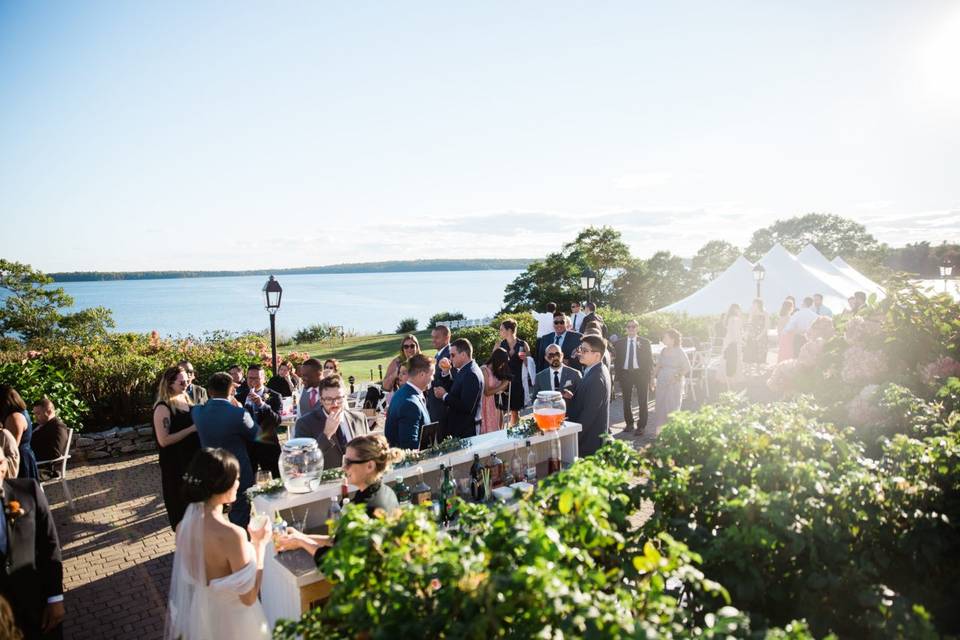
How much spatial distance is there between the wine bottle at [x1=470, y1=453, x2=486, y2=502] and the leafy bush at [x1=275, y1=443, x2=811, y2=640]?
238 centimetres

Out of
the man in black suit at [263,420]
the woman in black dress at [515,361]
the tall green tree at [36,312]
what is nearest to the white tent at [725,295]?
the woman in black dress at [515,361]

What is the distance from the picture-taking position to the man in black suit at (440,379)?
22.6ft

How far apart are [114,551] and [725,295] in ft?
63.0

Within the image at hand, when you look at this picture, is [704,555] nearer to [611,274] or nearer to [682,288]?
[611,274]

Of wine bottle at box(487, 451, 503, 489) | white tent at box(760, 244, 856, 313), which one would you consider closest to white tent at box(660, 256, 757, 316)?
white tent at box(760, 244, 856, 313)

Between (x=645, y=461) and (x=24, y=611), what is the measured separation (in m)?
3.60

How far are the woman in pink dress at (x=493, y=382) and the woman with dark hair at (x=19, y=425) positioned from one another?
5.15 metres

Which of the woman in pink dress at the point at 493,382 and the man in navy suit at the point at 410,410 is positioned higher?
the man in navy suit at the point at 410,410

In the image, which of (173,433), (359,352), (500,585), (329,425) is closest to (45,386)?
(173,433)

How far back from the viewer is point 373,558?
6.00 ft

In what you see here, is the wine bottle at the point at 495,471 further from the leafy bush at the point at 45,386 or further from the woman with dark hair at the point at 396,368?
the leafy bush at the point at 45,386

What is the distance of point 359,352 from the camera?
24453 millimetres

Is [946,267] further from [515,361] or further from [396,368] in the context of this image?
[396,368]

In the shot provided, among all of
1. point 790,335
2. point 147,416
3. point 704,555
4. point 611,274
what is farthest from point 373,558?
point 611,274
